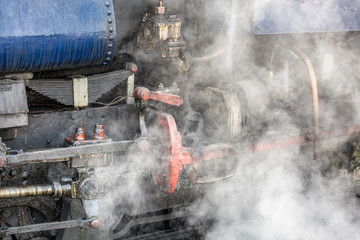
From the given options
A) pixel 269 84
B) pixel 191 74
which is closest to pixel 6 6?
pixel 191 74

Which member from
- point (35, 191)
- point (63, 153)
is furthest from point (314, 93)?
point (35, 191)

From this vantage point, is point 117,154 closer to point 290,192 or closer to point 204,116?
point 204,116

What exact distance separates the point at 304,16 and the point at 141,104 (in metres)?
1.32

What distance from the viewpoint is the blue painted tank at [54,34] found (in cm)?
213

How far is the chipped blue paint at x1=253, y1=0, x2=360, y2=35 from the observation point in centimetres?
286

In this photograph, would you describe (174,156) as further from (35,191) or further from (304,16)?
(304,16)

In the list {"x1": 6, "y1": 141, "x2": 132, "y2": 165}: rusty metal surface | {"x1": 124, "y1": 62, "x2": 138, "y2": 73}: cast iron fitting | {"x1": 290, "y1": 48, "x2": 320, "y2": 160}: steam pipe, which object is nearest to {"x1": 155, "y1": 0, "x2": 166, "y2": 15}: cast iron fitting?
{"x1": 124, "y1": 62, "x2": 138, "y2": 73}: cast iron fitting

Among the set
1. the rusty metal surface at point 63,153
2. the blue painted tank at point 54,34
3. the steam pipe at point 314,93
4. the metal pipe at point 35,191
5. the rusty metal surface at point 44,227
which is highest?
the blue painted tank at point 54,34

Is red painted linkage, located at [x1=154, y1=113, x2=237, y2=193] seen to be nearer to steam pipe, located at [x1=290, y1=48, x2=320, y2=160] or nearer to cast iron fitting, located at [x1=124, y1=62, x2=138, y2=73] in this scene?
cast iron fitting, located at [x1=124, y1=62, x2=138, y2=73]

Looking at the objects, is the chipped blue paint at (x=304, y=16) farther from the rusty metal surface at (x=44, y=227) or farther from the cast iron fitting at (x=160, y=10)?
the rusty metal surface at (x=44, y=227)

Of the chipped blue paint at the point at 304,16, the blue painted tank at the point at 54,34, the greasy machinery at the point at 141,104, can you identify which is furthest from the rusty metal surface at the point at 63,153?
the chipped blue paint at the point at 304,16

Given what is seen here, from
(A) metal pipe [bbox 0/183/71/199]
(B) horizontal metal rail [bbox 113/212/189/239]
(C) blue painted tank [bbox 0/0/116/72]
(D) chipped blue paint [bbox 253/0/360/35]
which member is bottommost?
(B) horizontal metal rail [bbox 113/212/189/239]

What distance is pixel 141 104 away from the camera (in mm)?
2660

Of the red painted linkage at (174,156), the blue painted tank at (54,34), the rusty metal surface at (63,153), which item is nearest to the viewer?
the blue painted tank at (54,34)
